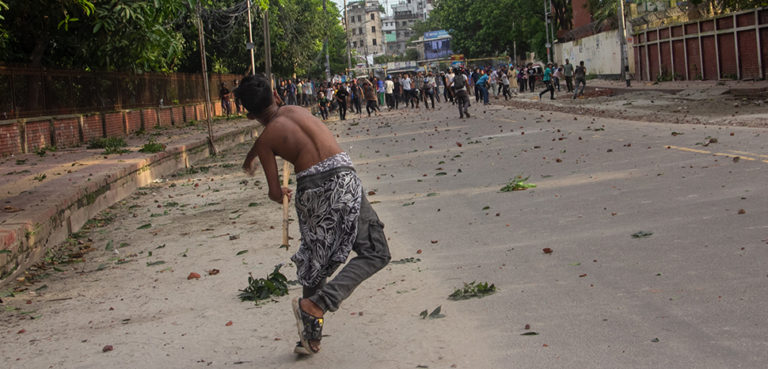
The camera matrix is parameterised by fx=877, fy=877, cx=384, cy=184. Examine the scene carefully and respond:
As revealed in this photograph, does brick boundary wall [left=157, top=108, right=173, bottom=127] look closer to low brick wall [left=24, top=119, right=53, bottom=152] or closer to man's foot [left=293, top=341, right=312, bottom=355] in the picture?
low brick wall [left=24, top=119, right=53, bottom=152]

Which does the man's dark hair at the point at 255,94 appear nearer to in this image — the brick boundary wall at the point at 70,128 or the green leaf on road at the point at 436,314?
the green leaf on road at the point at 436,314

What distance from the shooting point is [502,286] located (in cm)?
612

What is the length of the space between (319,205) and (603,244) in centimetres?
315

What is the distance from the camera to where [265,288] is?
6539mm

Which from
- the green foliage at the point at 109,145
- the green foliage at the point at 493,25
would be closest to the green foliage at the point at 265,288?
the green foliage at the point at 109,145

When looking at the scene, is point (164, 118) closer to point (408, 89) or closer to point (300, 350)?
point (408, 89)

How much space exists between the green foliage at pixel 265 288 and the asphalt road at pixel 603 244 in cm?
116

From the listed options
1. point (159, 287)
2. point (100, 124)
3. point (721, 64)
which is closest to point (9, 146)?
point (100, 124)

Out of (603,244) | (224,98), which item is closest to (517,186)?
(603,244)

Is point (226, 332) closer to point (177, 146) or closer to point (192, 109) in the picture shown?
point (177, 146)

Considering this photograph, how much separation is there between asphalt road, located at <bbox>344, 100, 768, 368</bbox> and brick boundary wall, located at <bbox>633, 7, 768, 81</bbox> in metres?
21.1

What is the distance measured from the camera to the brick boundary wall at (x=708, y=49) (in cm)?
3453

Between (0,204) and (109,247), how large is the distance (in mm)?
2195

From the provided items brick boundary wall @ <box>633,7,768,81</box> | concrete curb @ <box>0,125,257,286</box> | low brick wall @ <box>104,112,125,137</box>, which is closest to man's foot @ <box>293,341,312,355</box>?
concrete curb @ <box>0,125,257,286</box>
